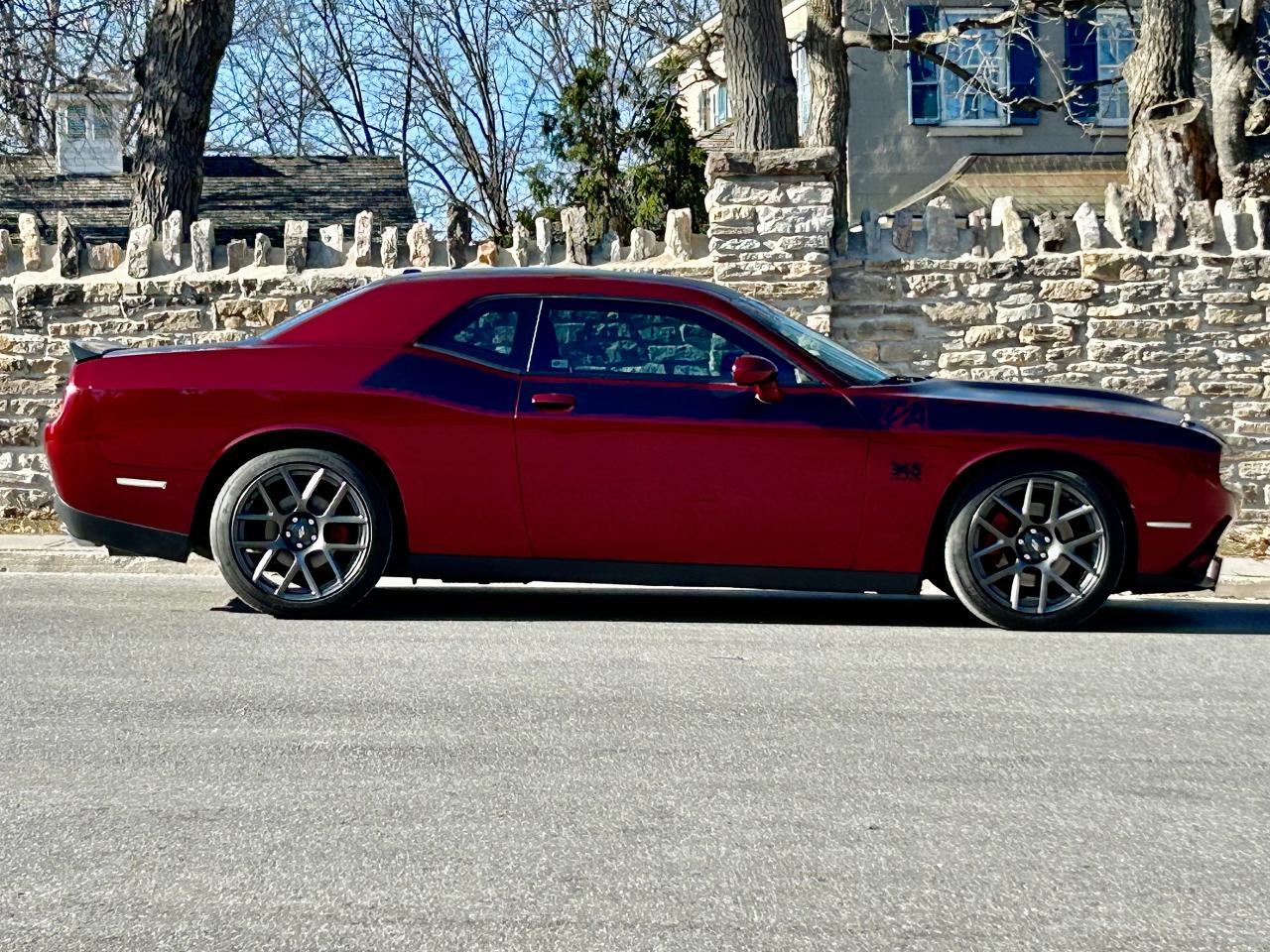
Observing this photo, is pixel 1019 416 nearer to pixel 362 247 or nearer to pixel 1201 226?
pixel 1201 226

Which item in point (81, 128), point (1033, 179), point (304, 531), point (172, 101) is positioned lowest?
point (304, 531)

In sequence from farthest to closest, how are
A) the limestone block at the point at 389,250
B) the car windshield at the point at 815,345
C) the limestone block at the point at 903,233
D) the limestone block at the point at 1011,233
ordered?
the limestone block at the point at 389,250 < the limestone block at the point at 903,233 < the limestone block at the point at 1011,233 < the car windshield at the point at 815,345

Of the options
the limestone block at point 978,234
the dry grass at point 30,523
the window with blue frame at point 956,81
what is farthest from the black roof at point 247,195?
the limestone block at point 978,234

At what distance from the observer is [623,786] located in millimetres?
4902

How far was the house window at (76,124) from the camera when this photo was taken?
100 feet

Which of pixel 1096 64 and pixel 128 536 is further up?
pixel 1096 64

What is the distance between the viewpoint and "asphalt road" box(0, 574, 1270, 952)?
12.6 ft

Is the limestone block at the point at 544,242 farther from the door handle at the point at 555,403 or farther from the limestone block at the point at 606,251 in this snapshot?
the door handle at the point at 555,403

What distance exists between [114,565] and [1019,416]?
522 cm

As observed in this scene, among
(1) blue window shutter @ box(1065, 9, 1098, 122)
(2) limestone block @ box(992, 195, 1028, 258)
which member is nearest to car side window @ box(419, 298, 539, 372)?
(2) limestone block @ box(992, 195, 1028, 258)

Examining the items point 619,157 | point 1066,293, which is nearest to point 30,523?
point 1066,293

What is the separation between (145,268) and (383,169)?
18.2m

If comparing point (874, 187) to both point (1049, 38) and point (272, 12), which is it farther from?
point (272, 12)

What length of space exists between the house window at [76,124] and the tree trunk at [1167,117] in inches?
759
